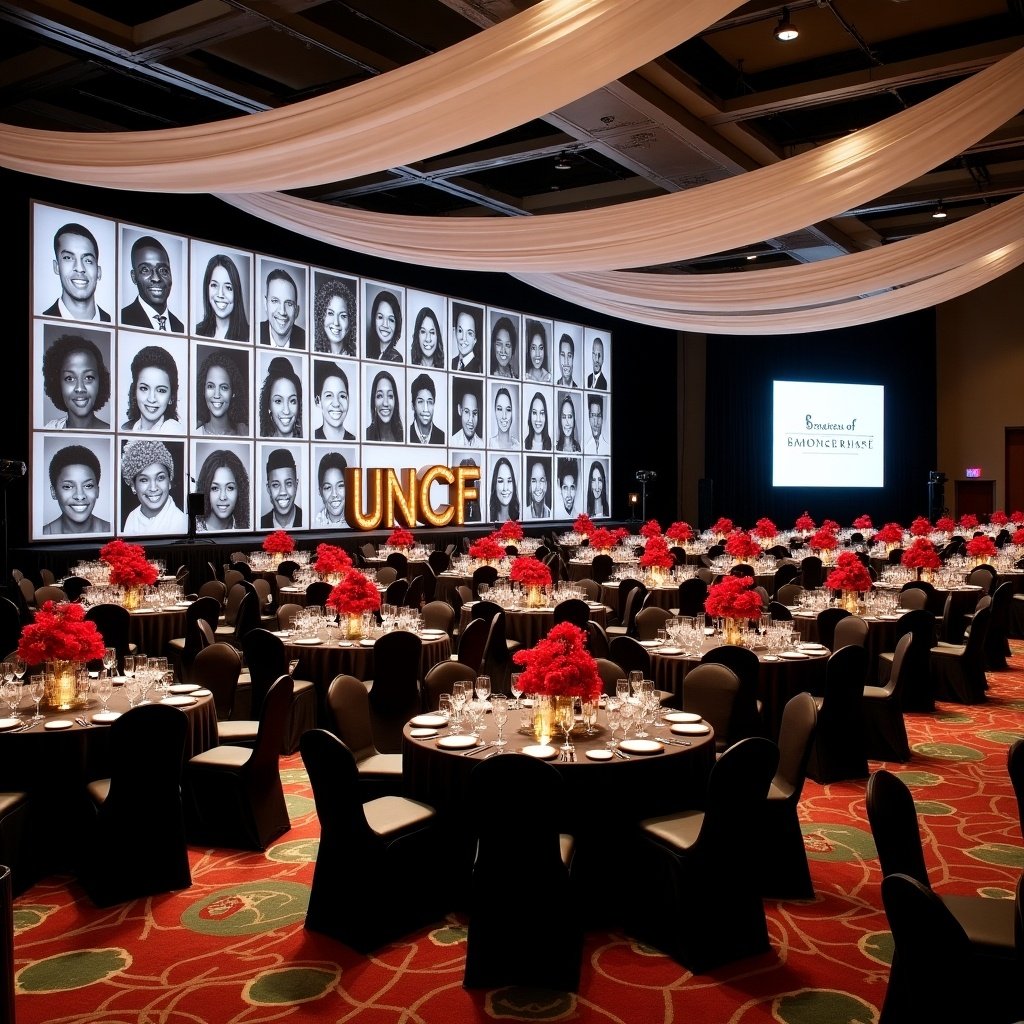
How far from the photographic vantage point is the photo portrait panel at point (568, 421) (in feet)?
61.9

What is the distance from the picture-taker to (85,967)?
3.87m

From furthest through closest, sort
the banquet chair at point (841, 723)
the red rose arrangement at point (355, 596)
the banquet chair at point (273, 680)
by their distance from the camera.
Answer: the red rose arrangement at point (355, 596) < the banquet chair at point (273, 680) < the banquet chair at point (841, 723)

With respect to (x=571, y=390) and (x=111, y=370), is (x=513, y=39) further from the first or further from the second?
(x=571, y=390)

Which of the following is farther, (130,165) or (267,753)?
(130,165)

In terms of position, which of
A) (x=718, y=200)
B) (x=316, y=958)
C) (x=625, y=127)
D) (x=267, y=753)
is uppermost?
(x=625, y=127)

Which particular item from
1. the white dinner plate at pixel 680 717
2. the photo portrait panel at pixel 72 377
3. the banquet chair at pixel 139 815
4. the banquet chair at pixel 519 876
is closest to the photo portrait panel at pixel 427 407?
the photo portrait panel at pixel 72 377

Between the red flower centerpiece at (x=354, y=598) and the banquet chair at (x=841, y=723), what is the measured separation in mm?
3076

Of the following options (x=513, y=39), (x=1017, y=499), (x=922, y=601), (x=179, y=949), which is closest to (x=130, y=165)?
(x=513, y=39)

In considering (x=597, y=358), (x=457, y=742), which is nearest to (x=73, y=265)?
(x=457, y=742)

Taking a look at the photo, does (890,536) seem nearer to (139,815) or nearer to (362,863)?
(362,863)

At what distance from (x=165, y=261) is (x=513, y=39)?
8606mm

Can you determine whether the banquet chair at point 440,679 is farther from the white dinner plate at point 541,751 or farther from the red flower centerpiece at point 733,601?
the red flower centerpiece at point 733,601

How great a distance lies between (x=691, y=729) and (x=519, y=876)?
1.30 meters

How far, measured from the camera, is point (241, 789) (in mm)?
5047
